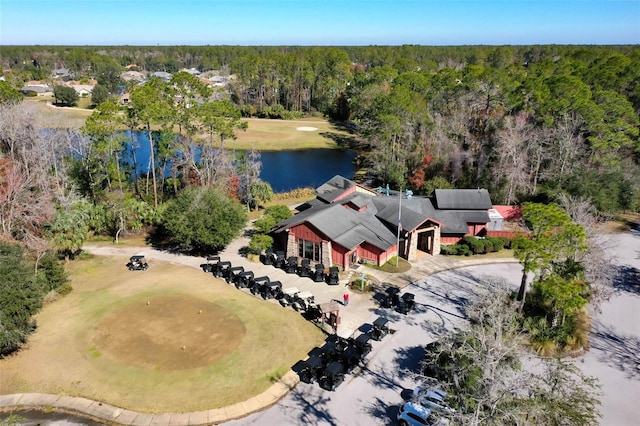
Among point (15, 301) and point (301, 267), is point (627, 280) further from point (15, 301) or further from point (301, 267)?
point (15, 301)

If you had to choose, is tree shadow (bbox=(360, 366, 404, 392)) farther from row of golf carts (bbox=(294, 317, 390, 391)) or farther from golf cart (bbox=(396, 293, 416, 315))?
golf cart (bbox=(396, 293, 416, 315))

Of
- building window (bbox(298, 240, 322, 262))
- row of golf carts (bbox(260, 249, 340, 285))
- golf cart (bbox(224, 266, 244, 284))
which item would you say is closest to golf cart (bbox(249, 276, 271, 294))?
golf cart (bbox(224, 266, 244, 284))

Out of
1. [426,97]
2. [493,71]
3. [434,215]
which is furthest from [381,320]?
[426,97]

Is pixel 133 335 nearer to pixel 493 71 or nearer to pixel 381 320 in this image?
pixel 381 320

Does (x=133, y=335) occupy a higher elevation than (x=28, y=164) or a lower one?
lower

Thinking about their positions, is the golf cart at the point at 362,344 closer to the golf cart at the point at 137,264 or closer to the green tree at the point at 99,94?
the golf cart at the point at 137,264

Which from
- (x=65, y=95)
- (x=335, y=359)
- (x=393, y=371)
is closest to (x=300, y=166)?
(x=335, y=359)

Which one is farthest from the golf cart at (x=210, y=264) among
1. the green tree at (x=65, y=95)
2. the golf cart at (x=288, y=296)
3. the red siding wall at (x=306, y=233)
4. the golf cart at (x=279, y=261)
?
the green tree at (x=65, y=95)
